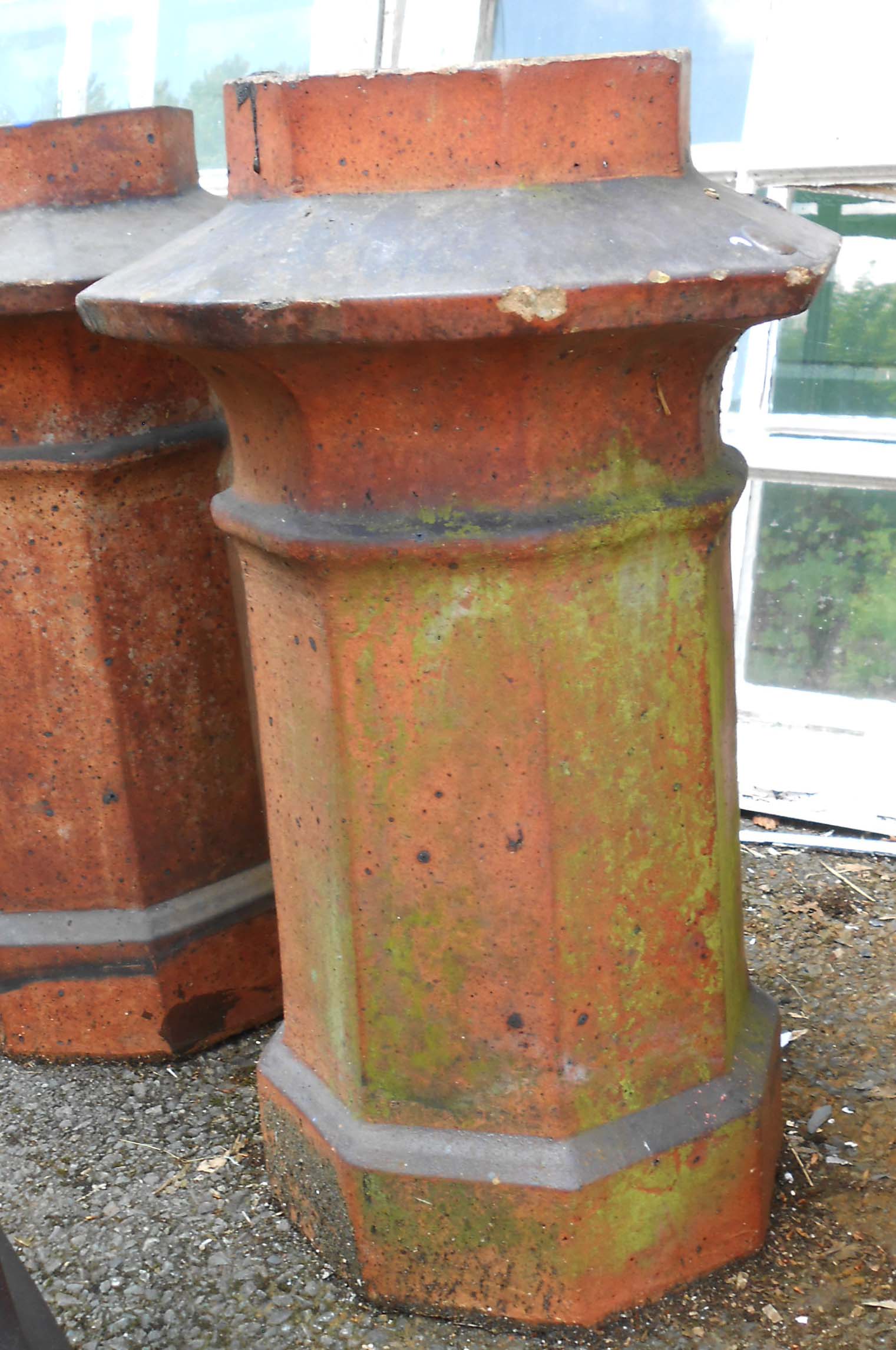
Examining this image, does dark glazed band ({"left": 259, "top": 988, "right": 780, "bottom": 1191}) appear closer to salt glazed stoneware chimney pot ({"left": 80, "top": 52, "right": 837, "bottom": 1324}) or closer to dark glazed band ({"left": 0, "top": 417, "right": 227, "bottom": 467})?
salt glazed stoneware chimney pot ({"left": 80, "top": 52, "right": 837, "bottom": 1324})

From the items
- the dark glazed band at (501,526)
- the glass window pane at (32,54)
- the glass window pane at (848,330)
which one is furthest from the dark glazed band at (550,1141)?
the glass window pane at (32,54)

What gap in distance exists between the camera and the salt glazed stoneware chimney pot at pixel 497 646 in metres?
1.35

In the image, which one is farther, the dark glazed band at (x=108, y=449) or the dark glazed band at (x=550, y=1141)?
the dark glazed band at (x=108, y=449)

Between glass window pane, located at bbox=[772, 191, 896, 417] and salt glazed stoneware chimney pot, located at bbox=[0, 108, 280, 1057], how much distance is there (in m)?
1.40

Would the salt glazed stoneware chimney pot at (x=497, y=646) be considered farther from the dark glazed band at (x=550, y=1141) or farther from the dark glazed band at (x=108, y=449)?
the dark glazed band at (x=108, y=449)

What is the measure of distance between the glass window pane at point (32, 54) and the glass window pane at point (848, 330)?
227 cm

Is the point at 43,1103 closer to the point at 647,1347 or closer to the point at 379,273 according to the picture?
the point at 647,1347

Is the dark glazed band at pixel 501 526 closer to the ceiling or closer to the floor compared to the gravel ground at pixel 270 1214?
closer to the ceiling

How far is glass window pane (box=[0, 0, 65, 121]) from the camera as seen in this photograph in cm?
382

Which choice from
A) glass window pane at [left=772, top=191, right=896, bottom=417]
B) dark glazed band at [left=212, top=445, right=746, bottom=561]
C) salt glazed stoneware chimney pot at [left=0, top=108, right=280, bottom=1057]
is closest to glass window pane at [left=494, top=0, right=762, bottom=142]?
glass window pane at [left=772, top=191, right=896, bottom=417]

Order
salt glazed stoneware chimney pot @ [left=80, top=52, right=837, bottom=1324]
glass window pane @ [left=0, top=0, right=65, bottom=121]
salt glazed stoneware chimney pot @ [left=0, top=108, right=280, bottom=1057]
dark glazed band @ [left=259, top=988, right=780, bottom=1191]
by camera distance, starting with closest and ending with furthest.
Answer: salt glazed stoneware chimney pot @ [left=80, top=52, right=837, bottom=1324] < dark glazed band @ [left=259, top=988, right=780, bottom=1191] < salt glazed stoneware chimney pot @ [left=0, top=108, right=280, bottom=1057] < glass window pane @ [left=0, top=0, right=65, bottom=121]

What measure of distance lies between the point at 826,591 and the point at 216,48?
2175mm

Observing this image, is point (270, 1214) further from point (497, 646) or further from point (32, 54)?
point (32, 54)

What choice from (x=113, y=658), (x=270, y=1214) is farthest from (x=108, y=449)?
(x=270, y=1214)
